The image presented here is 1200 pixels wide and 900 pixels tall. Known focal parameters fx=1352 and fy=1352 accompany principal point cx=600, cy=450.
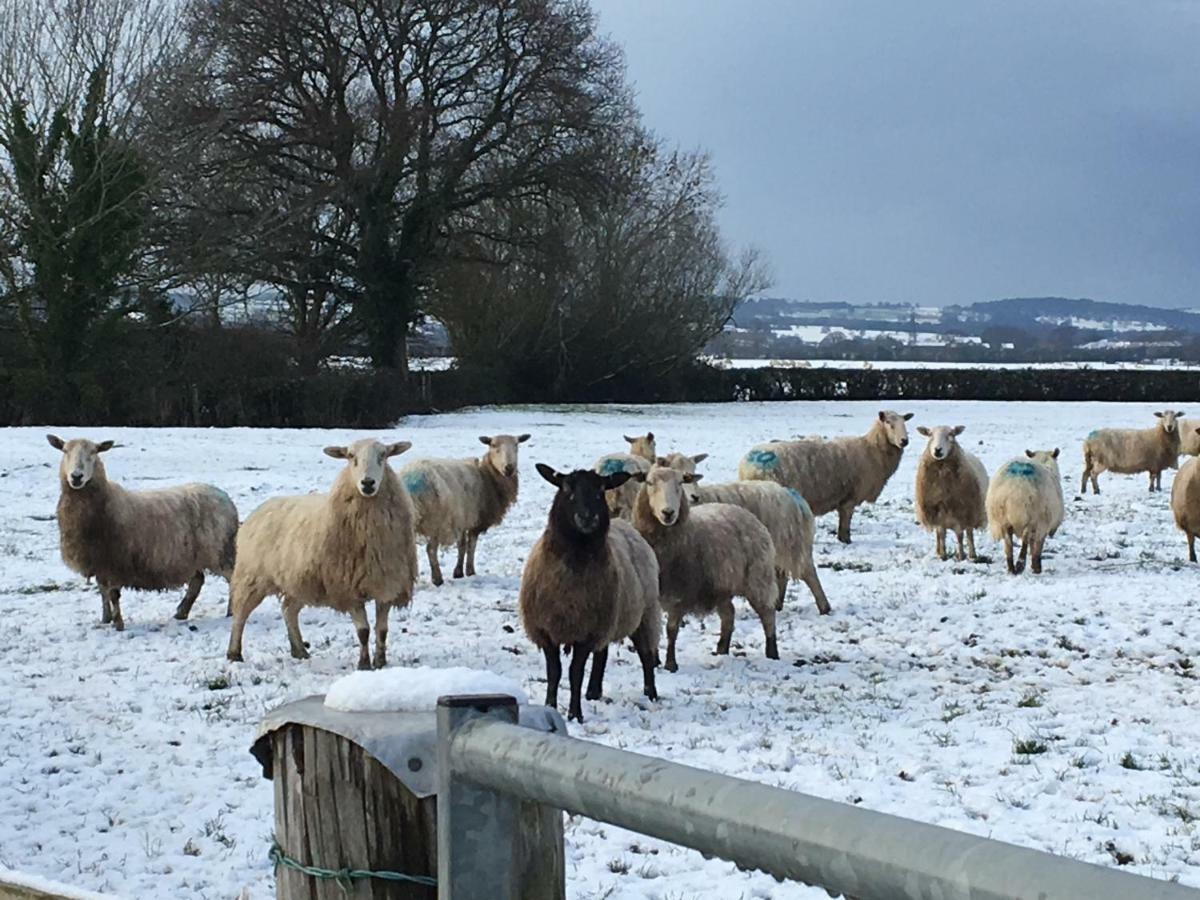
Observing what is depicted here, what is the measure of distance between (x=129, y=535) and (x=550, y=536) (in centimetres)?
457

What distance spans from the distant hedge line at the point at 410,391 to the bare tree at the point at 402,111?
14.0 ft

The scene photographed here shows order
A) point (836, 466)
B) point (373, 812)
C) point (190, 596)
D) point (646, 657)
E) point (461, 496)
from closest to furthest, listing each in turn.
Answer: point (373, 812), point (646, 657), point (190, 596), point (461, 496), point (836, 466)

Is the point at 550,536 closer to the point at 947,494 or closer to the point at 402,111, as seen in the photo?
the point at 947,494

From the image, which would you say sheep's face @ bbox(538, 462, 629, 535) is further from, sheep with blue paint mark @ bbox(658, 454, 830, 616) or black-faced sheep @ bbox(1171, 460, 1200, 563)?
black-faced sheep @ bbox(1171, 460, 1200, 563)

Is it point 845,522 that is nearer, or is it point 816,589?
point 816,589

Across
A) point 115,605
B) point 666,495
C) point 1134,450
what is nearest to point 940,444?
point 666,495

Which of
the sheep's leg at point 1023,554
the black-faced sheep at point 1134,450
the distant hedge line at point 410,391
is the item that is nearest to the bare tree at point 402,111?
the distant hedge line at point 410,391

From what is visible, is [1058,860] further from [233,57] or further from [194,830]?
[233,57]

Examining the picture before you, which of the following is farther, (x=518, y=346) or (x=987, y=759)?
(x=518, y=346)

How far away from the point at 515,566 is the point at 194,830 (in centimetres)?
822

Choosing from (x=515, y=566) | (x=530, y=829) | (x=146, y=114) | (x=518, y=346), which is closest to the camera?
(x=530, y=829)

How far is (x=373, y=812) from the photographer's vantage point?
2.23 m

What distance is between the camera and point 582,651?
344 inches

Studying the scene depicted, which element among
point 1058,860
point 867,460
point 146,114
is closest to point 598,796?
point 1058,860
